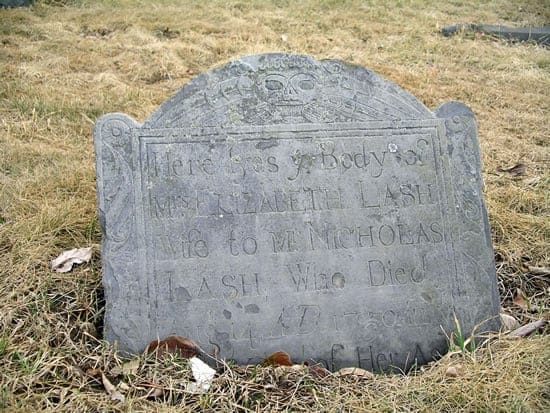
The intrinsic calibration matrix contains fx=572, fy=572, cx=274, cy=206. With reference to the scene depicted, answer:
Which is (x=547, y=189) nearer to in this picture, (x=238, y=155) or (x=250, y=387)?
(x=238, y=155)

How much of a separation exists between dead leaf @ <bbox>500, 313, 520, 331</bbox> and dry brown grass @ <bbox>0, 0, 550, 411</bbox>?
0.09m

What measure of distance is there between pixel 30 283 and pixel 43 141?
221 centimetres

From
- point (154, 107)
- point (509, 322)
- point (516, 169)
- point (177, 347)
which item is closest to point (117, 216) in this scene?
point (177, 347)

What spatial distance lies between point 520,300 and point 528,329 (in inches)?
16.2

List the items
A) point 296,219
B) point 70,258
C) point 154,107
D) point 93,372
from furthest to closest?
point 154,107
point 70,258
point 296,219
point 93,372

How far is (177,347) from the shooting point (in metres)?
2.83

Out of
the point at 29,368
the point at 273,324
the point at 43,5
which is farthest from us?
the point at 43,5

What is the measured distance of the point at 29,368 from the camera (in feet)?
8.34

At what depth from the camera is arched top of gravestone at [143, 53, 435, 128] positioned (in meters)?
3.15

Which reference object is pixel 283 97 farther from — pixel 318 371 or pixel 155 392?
pixel 155 392

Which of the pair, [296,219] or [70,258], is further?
[70,258]

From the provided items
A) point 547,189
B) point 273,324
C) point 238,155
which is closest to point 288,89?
point 238,155

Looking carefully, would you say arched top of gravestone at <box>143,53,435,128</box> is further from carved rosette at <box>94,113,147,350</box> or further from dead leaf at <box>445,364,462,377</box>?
dead leaf at <box>445,364,462,377</box>

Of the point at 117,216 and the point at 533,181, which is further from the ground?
the point at 117,216
